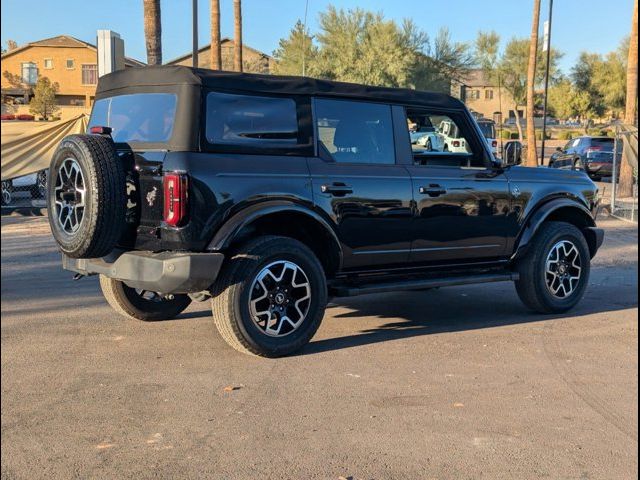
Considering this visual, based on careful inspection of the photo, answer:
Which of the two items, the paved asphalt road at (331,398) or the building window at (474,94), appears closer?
the paved asphalt road at (331,398)

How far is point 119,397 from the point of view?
453cm

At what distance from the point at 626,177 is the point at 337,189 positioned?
1733 centimetres

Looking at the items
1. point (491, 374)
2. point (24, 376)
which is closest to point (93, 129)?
point (24, 376)

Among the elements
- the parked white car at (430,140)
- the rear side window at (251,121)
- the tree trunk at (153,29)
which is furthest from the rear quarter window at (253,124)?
the tree trunk at (153,29)

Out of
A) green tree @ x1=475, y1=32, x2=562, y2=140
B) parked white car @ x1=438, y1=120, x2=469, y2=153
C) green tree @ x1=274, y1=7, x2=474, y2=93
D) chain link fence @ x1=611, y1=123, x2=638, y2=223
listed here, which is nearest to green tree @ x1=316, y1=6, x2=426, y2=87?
green tree @ x1=274, y1=7, x2=474, y2=93

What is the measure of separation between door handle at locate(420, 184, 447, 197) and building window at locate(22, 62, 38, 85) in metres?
4.16

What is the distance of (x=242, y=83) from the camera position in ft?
17.6

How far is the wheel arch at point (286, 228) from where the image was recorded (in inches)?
199

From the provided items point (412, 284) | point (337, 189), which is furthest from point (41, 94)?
point (412, 284)

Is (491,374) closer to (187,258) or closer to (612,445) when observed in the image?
(612,445)

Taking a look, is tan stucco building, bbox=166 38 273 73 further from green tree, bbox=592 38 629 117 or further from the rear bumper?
the rear bumper

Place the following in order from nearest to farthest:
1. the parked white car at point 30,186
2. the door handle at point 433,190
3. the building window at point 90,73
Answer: the door handle at point 433,190
the parked white car at point 30,186
the building window at point 90,73

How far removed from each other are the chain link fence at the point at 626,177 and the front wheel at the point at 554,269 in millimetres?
2701

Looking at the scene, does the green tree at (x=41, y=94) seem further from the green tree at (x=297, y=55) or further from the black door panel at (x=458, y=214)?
the green tree at (x=297, y=55)
